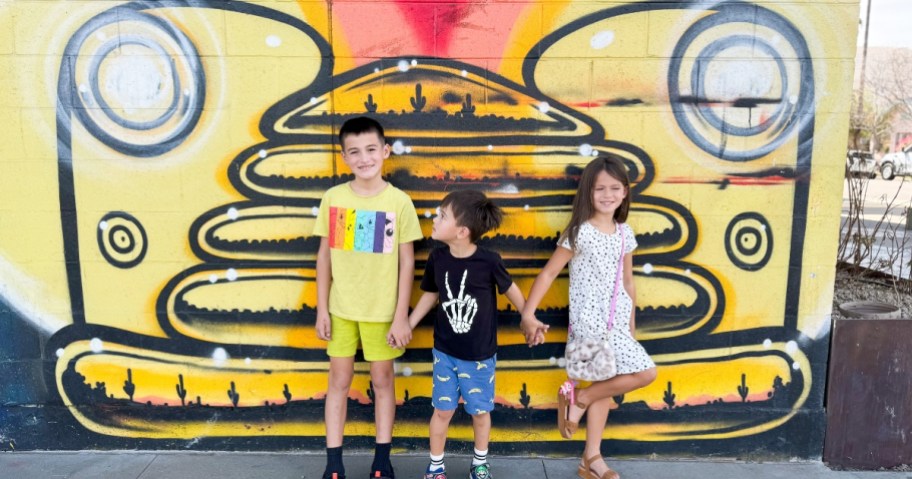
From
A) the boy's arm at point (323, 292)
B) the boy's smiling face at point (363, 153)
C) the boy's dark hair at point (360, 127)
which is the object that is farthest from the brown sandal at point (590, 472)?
the boy's dark hair at point (360, 127)

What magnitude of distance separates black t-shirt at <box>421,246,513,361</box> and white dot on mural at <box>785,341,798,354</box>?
Result: 1552mm

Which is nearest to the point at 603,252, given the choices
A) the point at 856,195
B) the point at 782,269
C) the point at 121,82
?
the point at 782,269

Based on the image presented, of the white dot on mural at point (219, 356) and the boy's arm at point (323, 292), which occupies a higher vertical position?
the boy's arm at point (323, 292)

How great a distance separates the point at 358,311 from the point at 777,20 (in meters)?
2.48

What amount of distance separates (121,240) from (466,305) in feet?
6.08

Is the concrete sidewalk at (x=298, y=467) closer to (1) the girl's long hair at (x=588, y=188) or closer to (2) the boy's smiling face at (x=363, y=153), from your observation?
(1) the girl's long hair at (x=588, y=188)

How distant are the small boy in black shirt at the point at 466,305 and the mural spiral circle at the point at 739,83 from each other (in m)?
1.18

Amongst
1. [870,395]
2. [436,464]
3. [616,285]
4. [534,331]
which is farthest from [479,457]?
[870,395]

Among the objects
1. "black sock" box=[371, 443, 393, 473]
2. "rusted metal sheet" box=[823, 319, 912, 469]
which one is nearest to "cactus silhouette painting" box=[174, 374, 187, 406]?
"black sock" box=[371, 443, 393, 473]

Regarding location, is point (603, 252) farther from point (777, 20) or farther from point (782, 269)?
point (777, 20)

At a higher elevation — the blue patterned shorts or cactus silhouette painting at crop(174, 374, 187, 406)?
the blue patterned shorts

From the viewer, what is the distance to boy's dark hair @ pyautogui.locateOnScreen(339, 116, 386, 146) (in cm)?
295

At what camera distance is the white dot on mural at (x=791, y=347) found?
3293mm

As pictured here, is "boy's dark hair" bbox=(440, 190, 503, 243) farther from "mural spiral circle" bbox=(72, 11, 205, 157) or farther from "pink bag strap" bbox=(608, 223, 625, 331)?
"mural spiral circle" bbox=(72, 11, 205, 157)
